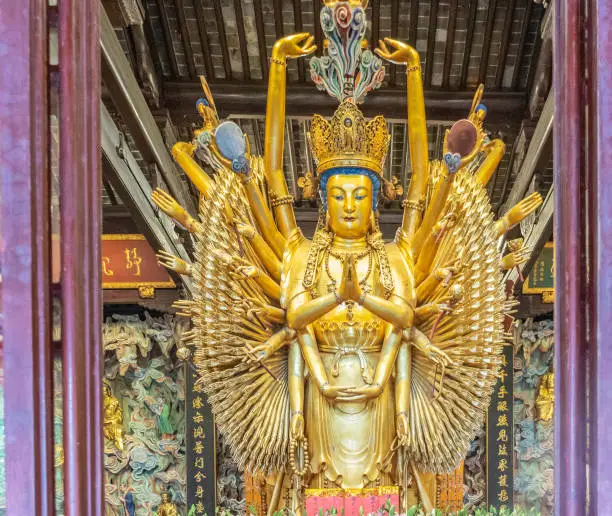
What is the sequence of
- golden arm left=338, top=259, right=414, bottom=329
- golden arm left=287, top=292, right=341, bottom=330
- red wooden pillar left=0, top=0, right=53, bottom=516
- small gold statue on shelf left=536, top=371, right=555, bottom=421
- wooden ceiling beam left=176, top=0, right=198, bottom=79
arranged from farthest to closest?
small gold statue on shelf left=536, top=371, right=555, bottom=421, wooden ceiling beam left=176, top=0, right=198, bottom=79, golden arm left=287, top=292, right=341, bottom=330, golden arm left=338, top=259, right=414, bottom=329, red wooden pillar left=0, top=0, right=53, bottom=516

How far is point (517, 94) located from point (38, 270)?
159 inches

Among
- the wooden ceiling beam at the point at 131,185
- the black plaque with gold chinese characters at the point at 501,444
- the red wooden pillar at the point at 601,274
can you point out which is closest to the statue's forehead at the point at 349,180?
the red wooden pillar at the point at 601,274

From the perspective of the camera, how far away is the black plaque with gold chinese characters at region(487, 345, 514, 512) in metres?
7.19

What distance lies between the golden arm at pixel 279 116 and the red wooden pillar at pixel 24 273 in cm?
159

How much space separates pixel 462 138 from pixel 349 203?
56 centimetres

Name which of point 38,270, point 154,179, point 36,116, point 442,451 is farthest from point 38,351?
point 154,179

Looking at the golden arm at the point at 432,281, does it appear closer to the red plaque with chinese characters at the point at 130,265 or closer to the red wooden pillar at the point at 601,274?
the red wooden pillar at the point at 601,274

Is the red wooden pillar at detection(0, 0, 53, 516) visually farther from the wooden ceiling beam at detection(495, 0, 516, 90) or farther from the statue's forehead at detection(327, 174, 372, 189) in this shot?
the wooden ceiling beam at detection(495, 0, 516, 90)

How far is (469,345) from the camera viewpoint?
10.7 ft

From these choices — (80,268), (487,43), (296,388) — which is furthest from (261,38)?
(80,268)

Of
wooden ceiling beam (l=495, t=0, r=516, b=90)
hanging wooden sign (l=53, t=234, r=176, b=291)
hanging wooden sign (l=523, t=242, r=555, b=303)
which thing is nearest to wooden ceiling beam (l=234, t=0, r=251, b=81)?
wooden ceiling beam (l=495, t=0, r=516, b=90)

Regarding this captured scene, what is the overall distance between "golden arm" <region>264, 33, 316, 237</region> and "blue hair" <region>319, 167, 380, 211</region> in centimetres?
18

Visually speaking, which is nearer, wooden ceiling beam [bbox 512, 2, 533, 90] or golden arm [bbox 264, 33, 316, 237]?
golden arm [bbox 264, 33, 316, 237]

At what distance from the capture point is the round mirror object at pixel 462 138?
10.1ft
